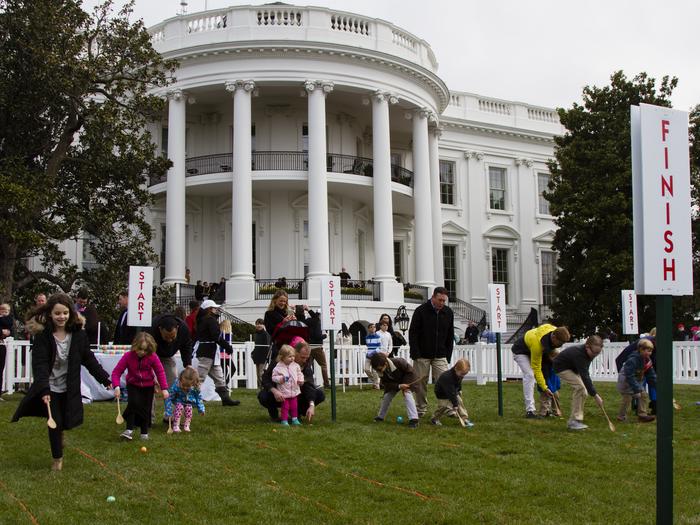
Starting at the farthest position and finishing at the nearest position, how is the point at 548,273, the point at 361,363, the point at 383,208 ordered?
1. the point at 548,273
2. the point at 383,208
3. the point at 361,363

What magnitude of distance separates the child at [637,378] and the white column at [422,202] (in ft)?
68.6

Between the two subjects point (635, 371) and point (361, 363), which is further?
point (361, 363)

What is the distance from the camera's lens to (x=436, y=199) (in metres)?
37.3

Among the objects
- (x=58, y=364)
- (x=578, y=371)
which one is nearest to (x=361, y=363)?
(x=578, y=371)

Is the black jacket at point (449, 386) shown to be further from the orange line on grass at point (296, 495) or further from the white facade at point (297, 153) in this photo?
the white facade at point (297, 153)

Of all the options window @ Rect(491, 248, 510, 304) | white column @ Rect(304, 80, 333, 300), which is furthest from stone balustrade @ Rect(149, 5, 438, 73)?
window @ Rect(491, 248, 510, 304)

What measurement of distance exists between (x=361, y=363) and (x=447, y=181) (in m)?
22.5

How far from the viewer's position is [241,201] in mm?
30469

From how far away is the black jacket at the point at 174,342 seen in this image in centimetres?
1157

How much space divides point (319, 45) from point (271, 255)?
308 inches

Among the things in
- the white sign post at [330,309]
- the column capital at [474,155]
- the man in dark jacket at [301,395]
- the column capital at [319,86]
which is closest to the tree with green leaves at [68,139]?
the column capital at [319,86]

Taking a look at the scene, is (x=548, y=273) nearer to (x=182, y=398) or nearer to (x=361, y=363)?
(x=361, y=363)

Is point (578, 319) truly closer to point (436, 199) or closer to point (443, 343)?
point (436, 199)

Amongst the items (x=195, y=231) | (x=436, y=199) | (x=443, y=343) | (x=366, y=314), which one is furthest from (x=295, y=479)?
(x=436, y=199)
